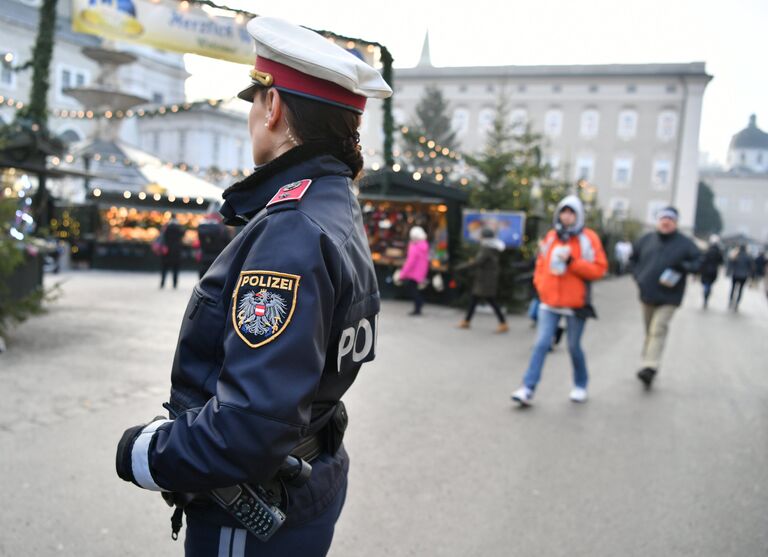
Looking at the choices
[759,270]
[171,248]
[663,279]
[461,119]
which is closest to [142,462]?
[663,279]

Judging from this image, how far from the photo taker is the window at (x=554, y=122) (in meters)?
63.0

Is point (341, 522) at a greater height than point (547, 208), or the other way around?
point (547, 208)

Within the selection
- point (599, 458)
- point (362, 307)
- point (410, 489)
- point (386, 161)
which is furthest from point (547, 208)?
point (362, 307)

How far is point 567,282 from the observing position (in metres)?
6.36

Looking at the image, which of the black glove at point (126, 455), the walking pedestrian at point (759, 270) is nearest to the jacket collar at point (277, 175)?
the black glove at point (126, 455)

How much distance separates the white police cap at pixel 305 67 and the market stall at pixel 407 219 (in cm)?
1241

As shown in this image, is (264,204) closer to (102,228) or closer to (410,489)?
(410,489)

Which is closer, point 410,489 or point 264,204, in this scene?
point 264,204

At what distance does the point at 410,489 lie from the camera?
417 cm

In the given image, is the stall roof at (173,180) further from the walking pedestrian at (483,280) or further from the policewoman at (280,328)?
the policewoman at (280,328)

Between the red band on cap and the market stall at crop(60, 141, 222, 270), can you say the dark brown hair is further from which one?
the market stall at crop(60, 141, 222, 270)

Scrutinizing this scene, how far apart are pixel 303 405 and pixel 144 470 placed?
388 mm

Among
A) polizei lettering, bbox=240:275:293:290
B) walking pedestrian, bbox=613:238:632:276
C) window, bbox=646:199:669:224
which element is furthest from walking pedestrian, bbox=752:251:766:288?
polizei lettering, bbox=240:275:293:290

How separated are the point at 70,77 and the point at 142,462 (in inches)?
2106
